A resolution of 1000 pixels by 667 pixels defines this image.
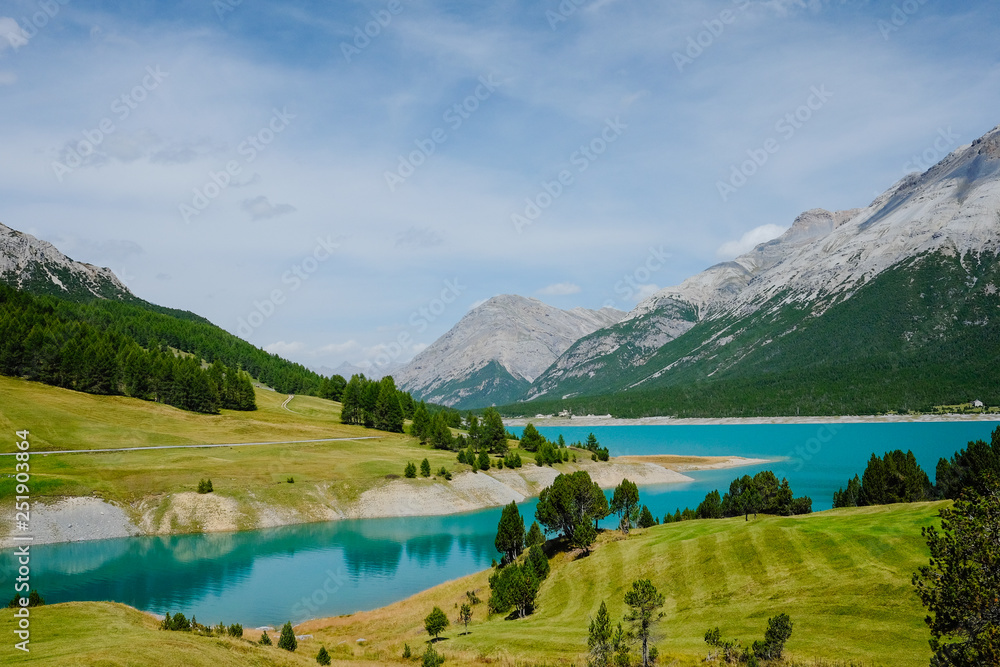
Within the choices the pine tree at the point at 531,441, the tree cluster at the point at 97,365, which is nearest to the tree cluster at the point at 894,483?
the pine tree at the point at 531,441

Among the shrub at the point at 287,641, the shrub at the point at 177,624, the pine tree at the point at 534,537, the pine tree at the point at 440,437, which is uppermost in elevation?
the pine tree at the point at 440,437

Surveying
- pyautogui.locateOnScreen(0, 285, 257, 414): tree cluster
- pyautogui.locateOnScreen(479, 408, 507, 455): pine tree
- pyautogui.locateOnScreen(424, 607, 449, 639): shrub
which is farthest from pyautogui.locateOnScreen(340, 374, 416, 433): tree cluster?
pyautogui.locateOnScreen(424, 607, 449, 639): shrub

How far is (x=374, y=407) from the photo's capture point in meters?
156

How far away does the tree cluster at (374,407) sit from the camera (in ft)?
513

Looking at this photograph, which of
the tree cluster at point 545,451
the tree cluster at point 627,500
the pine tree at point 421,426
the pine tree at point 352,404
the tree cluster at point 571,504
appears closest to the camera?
the tree cluster at point 571,504

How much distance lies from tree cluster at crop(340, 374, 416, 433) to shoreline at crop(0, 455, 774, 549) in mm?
43152

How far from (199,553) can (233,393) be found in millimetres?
82971

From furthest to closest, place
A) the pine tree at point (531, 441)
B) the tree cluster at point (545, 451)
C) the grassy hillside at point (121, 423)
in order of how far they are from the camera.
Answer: the pine tree at point (531, 441), the tree cluster at point (545, 451), the grassy hillside at point (121, 423)

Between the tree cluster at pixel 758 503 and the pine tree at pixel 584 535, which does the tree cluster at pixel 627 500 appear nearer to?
the tree cluster at pixel 758 503

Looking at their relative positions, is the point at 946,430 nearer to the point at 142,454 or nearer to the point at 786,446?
the point at 786,446

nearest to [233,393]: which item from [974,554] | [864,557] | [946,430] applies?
[864,557]

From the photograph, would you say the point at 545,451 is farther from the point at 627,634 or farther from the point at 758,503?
the point at 627,634

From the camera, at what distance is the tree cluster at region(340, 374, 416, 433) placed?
156 metres

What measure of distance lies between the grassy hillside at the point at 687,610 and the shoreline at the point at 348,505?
4158cm
